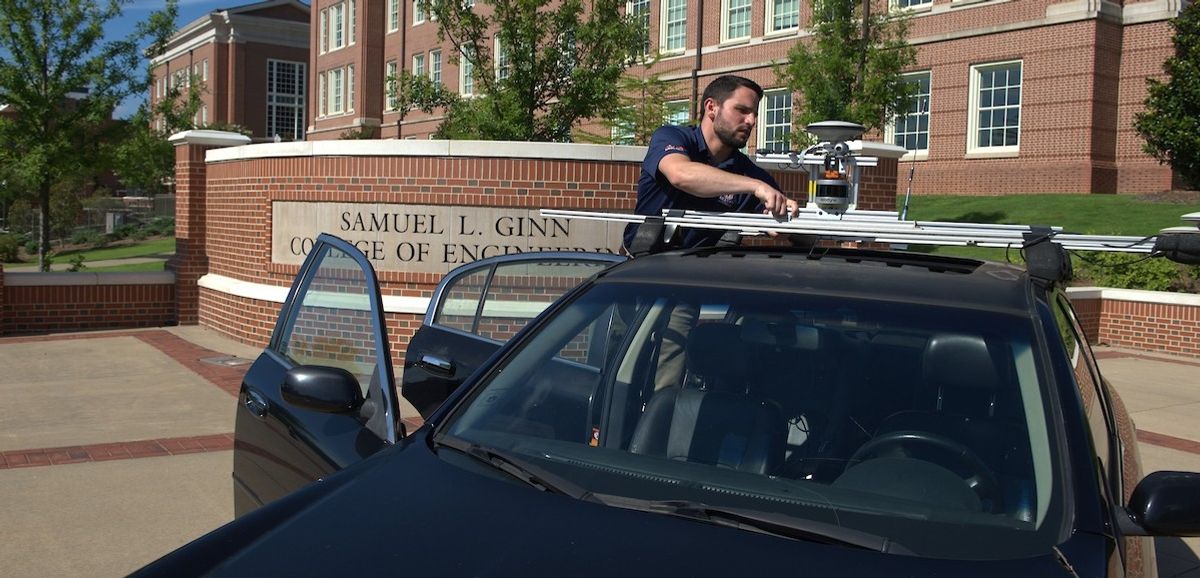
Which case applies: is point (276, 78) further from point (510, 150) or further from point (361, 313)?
point (361, 313)

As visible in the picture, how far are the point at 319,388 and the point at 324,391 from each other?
0.8 inches

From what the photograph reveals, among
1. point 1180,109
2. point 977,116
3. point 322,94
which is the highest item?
point 322,94

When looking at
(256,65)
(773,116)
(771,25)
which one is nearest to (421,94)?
(773,116)

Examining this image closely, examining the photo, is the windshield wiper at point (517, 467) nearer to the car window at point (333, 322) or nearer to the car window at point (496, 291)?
the car window at point (333, 322)

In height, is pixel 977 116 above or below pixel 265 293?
above

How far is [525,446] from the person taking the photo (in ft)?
9.45

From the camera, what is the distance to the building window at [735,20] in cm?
3281

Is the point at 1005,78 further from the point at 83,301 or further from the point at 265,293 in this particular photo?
the point at 83,301

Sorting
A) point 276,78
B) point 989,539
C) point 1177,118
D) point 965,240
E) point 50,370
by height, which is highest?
point 276,78

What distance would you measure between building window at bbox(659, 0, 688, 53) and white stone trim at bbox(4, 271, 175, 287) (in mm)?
23156

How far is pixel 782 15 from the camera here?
31.8m

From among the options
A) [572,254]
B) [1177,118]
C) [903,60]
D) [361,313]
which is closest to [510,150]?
[572,254]

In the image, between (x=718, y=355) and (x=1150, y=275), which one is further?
(x=1150, y=275)

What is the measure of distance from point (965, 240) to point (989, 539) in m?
0.92
